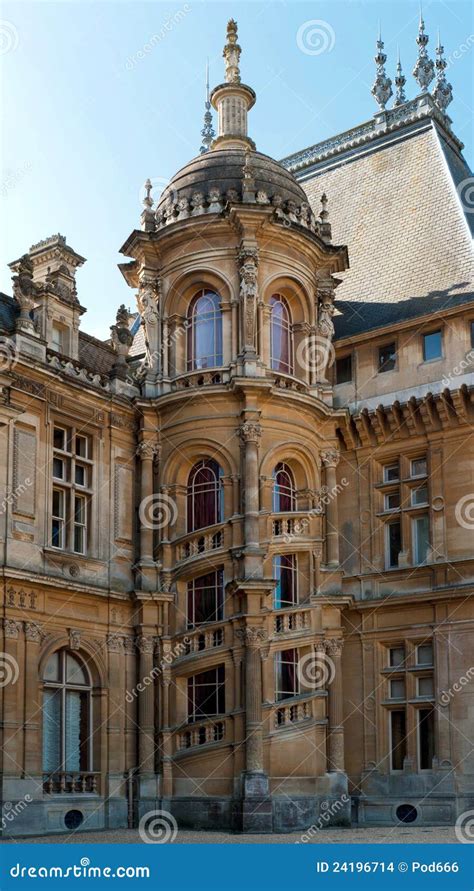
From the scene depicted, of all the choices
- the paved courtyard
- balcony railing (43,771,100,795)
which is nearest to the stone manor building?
balcony railing (43,771,100,795)

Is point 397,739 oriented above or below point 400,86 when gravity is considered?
below

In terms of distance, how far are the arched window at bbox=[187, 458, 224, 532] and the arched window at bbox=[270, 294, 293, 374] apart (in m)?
2.83

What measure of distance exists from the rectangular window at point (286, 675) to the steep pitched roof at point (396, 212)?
29.0ft

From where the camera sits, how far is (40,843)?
67.6ft

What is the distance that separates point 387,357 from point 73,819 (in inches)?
517

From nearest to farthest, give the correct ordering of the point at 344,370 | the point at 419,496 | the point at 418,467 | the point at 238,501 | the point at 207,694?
the point at 207,694 → the point at 238,501 → the point at 419,496 → the point at 418,467 → the point at 344,370

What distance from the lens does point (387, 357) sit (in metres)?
29.2

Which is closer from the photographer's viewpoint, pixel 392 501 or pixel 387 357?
pixel 392 501

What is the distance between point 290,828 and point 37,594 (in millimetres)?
6827

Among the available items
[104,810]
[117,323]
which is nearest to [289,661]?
[104,810]

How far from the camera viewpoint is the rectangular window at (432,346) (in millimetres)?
28219

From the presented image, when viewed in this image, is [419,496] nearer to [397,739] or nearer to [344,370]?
[344,370]

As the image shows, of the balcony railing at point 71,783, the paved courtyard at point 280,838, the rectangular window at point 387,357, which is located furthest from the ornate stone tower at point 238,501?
the rectangular window at point 387,357

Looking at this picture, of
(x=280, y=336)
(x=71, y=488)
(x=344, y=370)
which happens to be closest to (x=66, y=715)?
(x=71, y=488)
